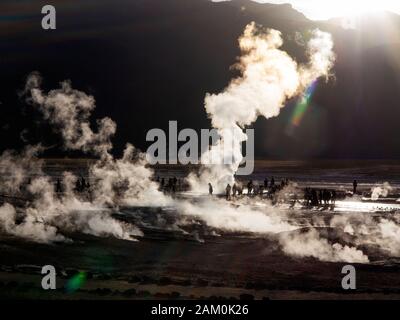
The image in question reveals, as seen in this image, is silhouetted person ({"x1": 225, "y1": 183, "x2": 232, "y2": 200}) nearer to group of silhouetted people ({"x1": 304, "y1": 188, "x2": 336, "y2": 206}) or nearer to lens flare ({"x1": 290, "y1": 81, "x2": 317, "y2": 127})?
group of silhouetted people ({"x1": 304, "y1": 188, "x2": 336, "y2": 206})

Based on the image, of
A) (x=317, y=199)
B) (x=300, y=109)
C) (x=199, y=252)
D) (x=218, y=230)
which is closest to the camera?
(x=199, y=252)

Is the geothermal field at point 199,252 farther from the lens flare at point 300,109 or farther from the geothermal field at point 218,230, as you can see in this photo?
the lens flare at point 300,109

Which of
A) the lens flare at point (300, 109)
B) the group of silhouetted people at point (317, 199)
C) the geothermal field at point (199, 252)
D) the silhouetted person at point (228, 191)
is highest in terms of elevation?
the lens flare at point (300, 109)

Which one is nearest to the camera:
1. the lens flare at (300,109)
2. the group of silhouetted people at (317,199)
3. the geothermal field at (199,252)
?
the geothermal field at (199,252)

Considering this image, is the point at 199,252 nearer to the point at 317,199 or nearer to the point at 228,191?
the point at 317,199

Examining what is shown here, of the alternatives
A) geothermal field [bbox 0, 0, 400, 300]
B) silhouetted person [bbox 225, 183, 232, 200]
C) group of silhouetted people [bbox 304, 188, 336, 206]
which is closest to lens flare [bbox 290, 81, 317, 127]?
silhouetted person [bbox 225, 183, 232, 200]

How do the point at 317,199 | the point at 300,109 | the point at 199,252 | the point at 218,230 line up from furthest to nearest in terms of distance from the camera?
the point at 300,109 < the point at 317,199 < the point at 218,230 < the point at 199,252

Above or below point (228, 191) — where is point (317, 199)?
below

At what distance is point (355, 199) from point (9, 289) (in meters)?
35.4

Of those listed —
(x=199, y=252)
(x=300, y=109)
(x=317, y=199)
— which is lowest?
(x=199, y=252)

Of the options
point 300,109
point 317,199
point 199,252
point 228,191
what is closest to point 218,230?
point 199,252

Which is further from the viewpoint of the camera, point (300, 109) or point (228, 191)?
point (300, 109)

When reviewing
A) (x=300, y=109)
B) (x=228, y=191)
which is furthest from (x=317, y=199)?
(x=300, y=109)

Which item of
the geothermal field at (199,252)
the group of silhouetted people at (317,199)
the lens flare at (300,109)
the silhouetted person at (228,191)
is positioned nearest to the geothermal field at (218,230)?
the geothermal field at (199,252)
